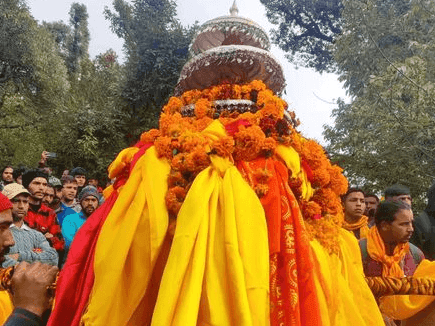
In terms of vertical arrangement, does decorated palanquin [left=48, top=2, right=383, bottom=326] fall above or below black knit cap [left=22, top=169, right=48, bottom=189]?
below

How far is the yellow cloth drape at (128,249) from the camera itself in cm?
222

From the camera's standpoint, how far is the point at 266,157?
261 cm

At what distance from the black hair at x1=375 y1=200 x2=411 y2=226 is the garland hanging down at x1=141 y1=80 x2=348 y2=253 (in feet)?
5.52

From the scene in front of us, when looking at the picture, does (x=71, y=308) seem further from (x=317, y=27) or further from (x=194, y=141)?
(x=317, y=27)

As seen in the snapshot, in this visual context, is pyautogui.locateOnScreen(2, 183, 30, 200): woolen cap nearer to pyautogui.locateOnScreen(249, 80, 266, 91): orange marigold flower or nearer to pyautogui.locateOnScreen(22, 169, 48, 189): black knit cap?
pyautogui.locateOnScreen(22, 169, 48, 189): black knit cap

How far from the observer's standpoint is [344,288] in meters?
2.59

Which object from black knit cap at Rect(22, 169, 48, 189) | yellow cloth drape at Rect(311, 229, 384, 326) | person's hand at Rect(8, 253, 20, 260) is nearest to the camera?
yellow cloth drape at Rect(311, 229, 384, 326)

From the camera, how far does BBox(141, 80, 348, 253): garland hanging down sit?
8.14ft

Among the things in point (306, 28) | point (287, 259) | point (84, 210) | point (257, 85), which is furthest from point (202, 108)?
point (306, 28)

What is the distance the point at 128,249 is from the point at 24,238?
3233 mm

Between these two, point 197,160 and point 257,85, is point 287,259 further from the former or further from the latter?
point 257,85

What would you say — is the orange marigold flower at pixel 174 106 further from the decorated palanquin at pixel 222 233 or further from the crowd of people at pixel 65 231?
the crowd of people at pixel 65 231

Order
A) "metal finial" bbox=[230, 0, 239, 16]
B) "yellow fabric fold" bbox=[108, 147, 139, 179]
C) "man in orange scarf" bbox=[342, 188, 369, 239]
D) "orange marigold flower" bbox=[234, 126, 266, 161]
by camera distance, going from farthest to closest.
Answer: "man in orange scarf" bbox=[342, 188, 369, 239], "metal finial" bbox=[230, 0, 239, 16], "yellow fabric fold" bbox=[108, 147, 139, 179], "orange marigold flower" bbox=[234, 126, 266, 161]

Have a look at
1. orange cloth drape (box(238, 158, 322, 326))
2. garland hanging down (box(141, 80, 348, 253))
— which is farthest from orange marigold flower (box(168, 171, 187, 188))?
orange cloth drape (box(238, 158, 322, 326))
